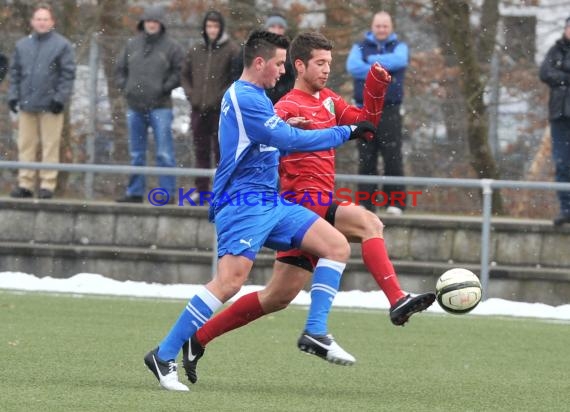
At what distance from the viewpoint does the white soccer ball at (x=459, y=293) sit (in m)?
7.84

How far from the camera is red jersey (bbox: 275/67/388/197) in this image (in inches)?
319

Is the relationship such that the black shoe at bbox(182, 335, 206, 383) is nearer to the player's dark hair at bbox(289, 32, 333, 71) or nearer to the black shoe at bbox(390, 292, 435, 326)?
the black shoe at bbox(390, 292, 435, 326)

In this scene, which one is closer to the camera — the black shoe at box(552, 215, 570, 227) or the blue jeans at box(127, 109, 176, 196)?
the black shoe at box(552, 215, 570, 227)

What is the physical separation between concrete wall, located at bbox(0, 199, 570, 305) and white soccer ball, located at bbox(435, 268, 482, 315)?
15.8 ft

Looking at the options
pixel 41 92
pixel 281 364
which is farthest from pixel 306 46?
pixel 41 92

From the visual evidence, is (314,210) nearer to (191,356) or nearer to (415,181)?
(191,356)

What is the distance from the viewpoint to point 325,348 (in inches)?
288

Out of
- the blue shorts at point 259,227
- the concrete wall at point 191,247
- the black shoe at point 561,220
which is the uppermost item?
the blue shorts at point 259,227

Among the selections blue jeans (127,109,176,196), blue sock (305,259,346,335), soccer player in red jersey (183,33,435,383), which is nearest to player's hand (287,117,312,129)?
soccer player in red jersey (183,33,435,383)

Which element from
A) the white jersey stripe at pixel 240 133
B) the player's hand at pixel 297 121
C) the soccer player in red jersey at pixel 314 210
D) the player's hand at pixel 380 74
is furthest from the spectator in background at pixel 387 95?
the white jersey stripe at pixel 240 133

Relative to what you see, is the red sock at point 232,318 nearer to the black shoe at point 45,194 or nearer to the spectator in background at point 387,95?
the spectator in background at point 387,95

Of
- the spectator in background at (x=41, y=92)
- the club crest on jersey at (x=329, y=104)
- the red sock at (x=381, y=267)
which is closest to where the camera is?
the red sock at (x=381, y=267)

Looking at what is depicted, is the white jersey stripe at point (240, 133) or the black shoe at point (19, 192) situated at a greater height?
the white jersey stripe at point (240, 133)

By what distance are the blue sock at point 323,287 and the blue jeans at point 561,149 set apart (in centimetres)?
563
